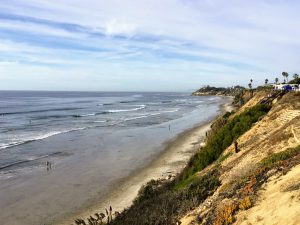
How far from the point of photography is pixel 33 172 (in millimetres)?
32250

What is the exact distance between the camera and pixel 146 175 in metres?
30.1

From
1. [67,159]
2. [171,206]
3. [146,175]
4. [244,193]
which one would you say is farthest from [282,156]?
[67,159]

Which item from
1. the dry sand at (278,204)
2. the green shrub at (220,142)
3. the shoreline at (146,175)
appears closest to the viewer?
the dry sand at (278,204)

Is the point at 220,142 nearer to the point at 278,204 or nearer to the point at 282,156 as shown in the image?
the point at 282,156

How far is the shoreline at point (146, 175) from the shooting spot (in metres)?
22.9

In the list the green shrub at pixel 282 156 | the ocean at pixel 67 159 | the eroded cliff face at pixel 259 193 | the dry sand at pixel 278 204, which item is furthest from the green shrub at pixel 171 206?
the ocean at pixel 67 159

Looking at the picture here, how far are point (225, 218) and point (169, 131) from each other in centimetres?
4417

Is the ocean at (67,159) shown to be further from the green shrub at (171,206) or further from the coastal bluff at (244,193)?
the green shrub at (171,206)

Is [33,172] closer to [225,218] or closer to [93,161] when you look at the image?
[93,161]

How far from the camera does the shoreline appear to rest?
22.9 metres

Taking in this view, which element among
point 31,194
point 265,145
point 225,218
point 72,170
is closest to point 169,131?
point 72,170

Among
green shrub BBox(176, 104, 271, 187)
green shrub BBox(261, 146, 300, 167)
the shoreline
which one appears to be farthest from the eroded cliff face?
the shoreline

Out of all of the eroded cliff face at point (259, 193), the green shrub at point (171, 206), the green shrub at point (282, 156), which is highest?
the green shrub at point (282, 156)

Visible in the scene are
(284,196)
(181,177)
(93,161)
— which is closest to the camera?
(284,196)
